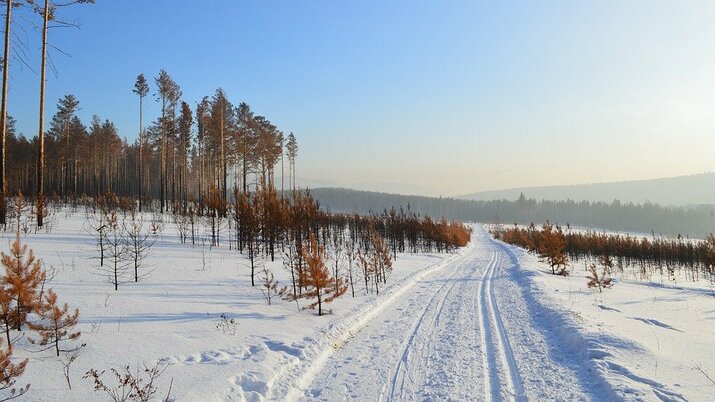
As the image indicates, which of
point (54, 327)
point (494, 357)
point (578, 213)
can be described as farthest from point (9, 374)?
point (578, 213)

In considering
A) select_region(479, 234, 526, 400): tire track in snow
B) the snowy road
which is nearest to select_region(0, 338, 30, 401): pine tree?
the snowy road

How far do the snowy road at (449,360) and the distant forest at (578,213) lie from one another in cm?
11771

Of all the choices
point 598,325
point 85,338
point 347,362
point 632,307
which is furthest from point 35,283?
point 632,307

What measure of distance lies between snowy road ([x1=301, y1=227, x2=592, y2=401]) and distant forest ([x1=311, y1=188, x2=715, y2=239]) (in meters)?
118

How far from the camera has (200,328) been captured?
7.87 meters

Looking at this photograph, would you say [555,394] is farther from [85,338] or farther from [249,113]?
[249,113]

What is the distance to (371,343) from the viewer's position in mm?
7809

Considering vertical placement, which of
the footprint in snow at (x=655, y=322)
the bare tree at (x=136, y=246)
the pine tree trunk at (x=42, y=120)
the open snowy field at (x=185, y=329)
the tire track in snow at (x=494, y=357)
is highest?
the pine tree trunk at (x=42, y=120)

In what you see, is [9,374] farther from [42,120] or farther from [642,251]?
[642,251]

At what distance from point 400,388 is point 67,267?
994cm

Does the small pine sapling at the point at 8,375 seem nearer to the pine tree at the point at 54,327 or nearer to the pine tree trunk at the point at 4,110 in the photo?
the pine tree at the point at 54,327

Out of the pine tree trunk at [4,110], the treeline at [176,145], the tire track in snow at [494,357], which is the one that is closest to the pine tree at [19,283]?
the tire track in snow at [494,357]

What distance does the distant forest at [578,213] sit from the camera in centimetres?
14125

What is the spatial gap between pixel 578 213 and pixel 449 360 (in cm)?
19633
